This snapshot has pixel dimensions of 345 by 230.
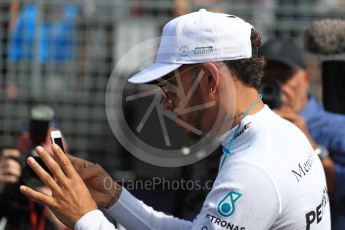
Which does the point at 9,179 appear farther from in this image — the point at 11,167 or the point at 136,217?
the point at 136,217

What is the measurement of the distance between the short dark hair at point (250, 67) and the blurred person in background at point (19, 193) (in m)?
1.41

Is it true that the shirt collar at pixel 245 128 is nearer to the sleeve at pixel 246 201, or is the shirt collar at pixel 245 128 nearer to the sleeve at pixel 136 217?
the sleeve at pixel 246 201

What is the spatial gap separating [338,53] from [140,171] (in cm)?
218

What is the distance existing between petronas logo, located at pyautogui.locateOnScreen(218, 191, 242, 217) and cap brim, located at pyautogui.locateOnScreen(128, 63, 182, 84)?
485 mm

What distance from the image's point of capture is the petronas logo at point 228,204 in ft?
7.52

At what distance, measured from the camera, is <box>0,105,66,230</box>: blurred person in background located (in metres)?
3.70

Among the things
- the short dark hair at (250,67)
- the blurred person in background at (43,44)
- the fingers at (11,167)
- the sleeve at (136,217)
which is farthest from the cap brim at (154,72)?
the blurred person in background at (43,44)

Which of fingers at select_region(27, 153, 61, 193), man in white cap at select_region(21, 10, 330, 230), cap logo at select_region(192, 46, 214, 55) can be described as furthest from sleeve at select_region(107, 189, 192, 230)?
cap logo at select_region(192, 46, 214, 55)

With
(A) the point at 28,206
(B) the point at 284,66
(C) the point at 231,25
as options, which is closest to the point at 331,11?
(B) the point at 284,66

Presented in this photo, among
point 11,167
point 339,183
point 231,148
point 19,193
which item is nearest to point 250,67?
point 231,148

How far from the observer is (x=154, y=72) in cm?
256

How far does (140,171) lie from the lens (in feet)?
18.2

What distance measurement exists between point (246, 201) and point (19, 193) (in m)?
1.84

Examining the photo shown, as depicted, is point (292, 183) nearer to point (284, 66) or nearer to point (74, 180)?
point (74, 180)
